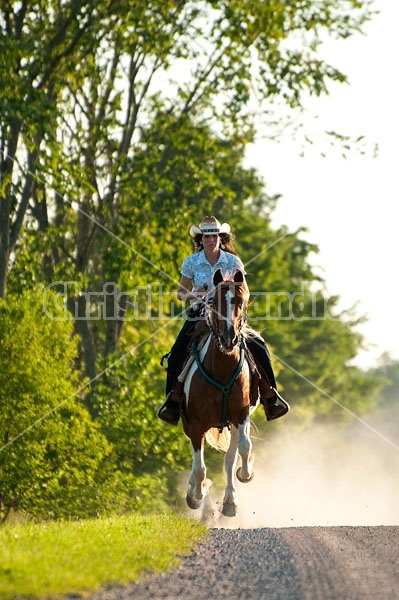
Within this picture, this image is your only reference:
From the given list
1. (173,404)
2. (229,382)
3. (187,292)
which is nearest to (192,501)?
(173,404)

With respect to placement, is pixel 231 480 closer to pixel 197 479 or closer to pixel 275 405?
pixel 197 479

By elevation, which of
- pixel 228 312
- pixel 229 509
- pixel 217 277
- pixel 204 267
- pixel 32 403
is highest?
pixel 204 267

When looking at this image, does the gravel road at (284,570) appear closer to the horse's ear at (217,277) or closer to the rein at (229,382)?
the rein at (229,382)

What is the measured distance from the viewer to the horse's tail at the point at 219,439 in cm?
1563

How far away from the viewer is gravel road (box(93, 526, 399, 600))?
962cm

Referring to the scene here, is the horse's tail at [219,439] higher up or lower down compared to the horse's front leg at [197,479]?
higher up

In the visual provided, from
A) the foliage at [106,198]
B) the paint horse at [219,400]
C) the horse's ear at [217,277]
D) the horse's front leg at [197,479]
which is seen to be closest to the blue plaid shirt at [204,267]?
the paint horse at [219,400]

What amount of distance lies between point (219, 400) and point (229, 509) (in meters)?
1.56

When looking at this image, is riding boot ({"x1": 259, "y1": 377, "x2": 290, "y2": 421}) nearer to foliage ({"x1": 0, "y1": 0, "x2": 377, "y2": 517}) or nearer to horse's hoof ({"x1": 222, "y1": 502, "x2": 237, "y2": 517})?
horse's hoof ({"x1": 222, "y1": 502, "x2": 237, "y2": 517})

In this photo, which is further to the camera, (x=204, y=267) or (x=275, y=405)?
(x=275, y=405)

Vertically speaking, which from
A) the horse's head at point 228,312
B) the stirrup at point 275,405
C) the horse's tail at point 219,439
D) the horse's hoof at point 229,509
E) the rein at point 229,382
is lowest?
the horse's hoof at point 229,509

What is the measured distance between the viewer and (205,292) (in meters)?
14.7

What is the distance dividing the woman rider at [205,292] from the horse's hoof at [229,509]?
1.34 metres

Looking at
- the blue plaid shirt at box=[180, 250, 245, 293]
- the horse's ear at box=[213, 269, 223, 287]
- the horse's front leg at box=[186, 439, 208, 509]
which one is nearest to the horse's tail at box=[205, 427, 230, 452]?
the horse's front leg at box=[186, 439, 208, 509]
